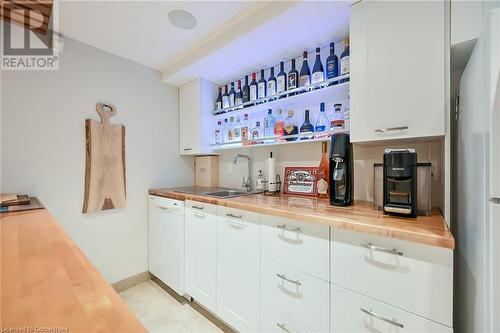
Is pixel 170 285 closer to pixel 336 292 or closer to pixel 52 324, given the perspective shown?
pixel 336 292

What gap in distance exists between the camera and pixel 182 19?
1574 millimetres

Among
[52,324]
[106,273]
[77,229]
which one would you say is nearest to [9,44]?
[77,229]

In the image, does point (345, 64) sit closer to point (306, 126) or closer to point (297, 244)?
point (306, 126)

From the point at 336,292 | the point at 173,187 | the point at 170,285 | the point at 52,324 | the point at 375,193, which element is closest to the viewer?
the point at 52,324

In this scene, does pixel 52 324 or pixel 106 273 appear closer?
pixel 52 324

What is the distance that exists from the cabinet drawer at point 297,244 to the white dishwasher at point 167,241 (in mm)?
895

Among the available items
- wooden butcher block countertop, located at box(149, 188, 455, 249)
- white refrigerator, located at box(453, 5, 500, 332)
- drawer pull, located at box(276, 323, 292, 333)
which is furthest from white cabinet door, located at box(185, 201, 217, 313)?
white refrigerator, located at box(453, 5, 500, 332)

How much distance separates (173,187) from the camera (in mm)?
2473

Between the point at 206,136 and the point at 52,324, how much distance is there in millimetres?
2032

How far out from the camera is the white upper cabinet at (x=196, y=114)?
2275mm

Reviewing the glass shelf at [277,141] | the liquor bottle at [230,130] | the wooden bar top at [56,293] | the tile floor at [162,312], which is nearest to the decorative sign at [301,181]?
the glass shelf at [277,141]

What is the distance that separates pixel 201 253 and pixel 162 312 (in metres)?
0.61

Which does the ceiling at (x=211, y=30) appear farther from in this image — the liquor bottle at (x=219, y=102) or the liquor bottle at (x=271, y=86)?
the liquor bottle at (x=219, y=102)

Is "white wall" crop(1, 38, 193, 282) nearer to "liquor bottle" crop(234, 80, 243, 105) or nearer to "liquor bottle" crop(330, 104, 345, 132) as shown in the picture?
"liquor bottle" crop(234, 80, 243, 105)
